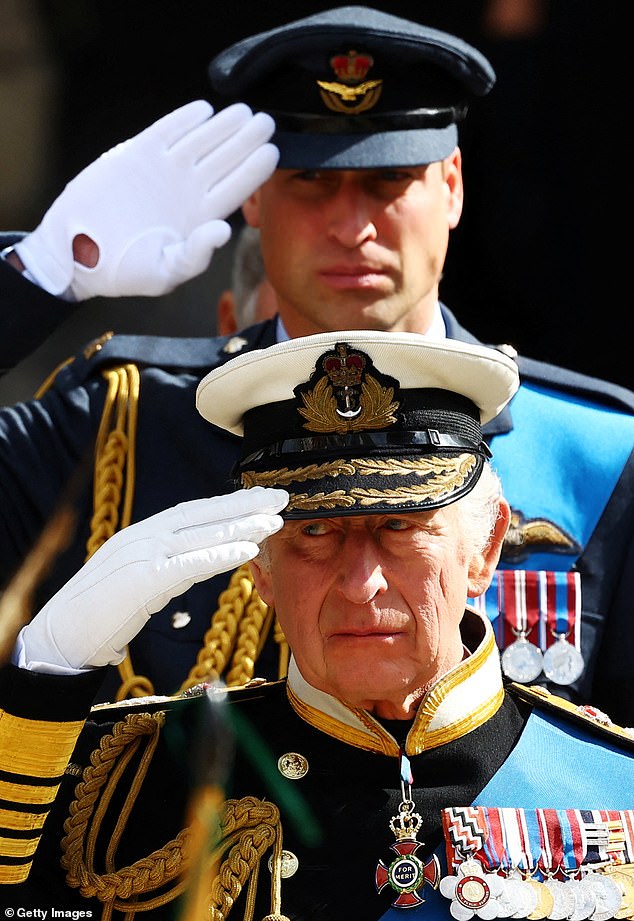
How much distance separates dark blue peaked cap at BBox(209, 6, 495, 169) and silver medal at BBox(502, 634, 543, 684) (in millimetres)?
911

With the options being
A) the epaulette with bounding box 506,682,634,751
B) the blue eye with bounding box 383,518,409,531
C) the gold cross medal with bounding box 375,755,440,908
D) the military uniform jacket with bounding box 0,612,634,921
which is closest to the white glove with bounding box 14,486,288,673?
the military uniform jacket with bounding box 0,612,634,921

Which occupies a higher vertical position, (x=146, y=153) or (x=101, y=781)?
(x=146, y=153)

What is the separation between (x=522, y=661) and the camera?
326 cm

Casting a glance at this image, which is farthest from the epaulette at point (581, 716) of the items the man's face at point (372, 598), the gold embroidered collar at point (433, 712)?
the man's face at point (372, 598)

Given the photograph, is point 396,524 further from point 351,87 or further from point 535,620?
point 351,87

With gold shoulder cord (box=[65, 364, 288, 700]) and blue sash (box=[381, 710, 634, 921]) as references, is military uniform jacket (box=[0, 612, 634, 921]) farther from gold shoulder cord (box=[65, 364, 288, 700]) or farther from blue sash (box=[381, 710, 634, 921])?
gold shoulder cord (box=[65, 364, 288, 700])

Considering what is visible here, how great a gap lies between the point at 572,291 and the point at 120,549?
2.70 meters

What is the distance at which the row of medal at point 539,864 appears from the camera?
244 cm

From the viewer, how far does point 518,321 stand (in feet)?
16.1

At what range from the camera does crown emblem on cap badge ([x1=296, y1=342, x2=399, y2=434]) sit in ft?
8.23

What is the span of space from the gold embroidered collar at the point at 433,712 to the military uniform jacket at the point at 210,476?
0.66 m

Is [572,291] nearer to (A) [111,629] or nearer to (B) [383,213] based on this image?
(B) [383,213]

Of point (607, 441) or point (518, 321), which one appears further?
point (518, 321)

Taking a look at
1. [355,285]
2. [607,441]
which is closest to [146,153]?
[355,285]
